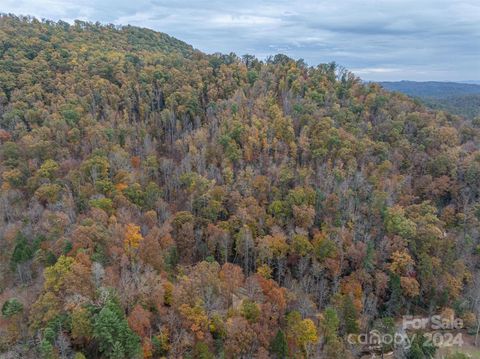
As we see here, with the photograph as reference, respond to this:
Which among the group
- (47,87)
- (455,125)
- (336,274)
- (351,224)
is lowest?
(336,274)

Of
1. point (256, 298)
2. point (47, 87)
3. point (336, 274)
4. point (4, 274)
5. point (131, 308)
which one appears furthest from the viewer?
point (47, 87)

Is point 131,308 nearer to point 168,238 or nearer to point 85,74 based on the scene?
point 168,238

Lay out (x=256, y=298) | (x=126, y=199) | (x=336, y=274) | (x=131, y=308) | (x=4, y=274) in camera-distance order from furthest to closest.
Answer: (x=126, y=199)
(x=336, y=274)
(x=4, y=274)
(x=256, y=298)
(x=131, y=308)

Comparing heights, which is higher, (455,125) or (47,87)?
(47,87)

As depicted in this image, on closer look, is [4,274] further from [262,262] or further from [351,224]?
[351,224]

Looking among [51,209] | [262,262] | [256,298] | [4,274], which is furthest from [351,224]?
[4,274]

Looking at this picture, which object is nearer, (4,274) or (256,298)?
(256,298)
